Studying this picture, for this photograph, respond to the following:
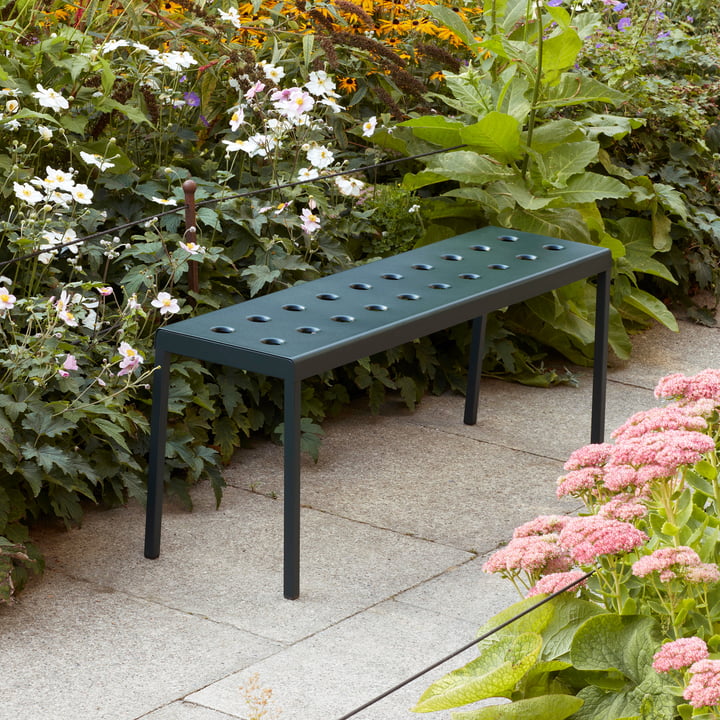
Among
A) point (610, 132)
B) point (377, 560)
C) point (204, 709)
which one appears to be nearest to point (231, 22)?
point (610, 132)

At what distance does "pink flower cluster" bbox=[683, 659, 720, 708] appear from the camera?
185 centimetres

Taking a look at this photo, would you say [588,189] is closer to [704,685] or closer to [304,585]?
[304,585]

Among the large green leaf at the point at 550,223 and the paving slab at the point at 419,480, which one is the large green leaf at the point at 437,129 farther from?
the paving slab at the point at 419,480

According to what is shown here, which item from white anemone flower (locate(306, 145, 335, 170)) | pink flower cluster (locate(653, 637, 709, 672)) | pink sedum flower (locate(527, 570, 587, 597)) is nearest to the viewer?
pink flower cluster (locate(653, 637, 709, 672))

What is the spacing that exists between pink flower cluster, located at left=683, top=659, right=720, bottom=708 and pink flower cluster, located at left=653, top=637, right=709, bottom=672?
0.16 ft

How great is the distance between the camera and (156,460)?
3.58 metres

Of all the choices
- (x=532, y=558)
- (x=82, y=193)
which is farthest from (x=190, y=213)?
(x=532, y=558)

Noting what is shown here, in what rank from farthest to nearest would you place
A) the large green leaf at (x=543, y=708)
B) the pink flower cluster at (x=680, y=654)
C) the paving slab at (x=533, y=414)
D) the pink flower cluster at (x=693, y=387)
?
the paving slab at (x=533, y=414) < the pink flower cluster at (x=693, y=387) < the large green leaf at (x=543, y=708) < the pink flower cluster at (x=680, y=654)

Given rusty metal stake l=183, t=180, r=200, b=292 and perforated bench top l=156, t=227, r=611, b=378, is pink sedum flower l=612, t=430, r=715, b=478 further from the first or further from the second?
rusty metal stake l=183, t=180, r=200, b=292

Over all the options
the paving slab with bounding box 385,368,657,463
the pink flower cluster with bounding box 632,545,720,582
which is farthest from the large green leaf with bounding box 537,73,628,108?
the pink flower cluster with bounding box 632,545,720,582

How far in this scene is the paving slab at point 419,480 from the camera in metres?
3.91

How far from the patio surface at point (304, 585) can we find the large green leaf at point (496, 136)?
1.03 m

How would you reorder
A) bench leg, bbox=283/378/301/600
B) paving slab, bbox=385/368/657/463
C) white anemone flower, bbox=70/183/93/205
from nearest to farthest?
bench leg, bbox=283/378/301/600
white anemone flower, bbox=70/183/93/205
paving slab, bbox=385/368/657/463

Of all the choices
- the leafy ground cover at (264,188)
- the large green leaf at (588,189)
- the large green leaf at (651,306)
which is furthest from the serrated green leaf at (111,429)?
the large green leaf at (651,306)
